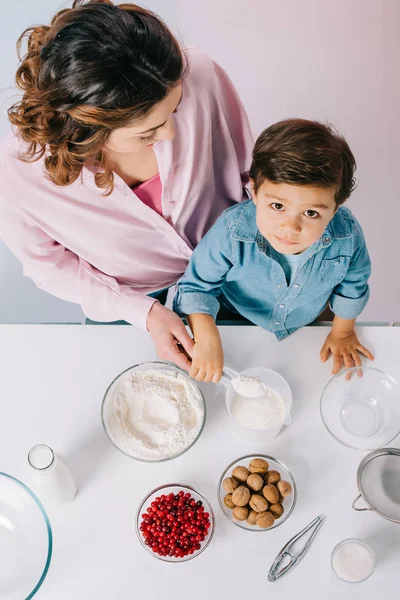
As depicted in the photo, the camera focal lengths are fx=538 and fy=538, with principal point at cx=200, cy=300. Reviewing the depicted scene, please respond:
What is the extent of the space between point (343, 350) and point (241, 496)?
0.33 meters

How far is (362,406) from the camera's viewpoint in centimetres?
101

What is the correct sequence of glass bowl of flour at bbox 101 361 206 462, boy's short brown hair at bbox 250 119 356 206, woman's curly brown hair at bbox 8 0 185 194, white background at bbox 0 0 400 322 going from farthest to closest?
white background at bbox 0 0 400 322, glass bowl of flour at bbox 101 361 206 462, boy's short brown hair at bbox 250 119 356 206, woman's curly brown hair at bbox 8 0 185 194

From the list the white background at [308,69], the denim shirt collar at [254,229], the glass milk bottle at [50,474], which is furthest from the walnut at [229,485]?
the white background at [308,69]

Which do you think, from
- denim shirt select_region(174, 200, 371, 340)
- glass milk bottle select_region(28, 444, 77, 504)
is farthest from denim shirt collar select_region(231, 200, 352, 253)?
glass milk bottle select_region(28, 444, 77, 504)

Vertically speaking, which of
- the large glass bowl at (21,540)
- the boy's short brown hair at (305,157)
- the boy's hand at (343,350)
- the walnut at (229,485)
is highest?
the boy's short brown hair at (305,157)

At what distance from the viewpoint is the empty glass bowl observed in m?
0.97

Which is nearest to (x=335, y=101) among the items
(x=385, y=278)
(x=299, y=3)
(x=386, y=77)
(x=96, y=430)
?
(x=386, y=77)

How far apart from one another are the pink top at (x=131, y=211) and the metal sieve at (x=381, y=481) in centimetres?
48

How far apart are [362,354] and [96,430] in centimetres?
53

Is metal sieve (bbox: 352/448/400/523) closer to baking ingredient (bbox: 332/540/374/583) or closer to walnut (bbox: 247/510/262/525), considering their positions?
baking ingredient (bbox: 332/540/374/583)

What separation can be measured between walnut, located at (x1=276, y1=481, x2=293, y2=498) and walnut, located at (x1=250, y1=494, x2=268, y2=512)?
32 millimetres

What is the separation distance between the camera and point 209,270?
1.02 m

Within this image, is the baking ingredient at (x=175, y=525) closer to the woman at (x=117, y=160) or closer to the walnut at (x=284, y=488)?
the walnut at (x=284, y=488)

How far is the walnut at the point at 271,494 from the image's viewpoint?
0.88 m
